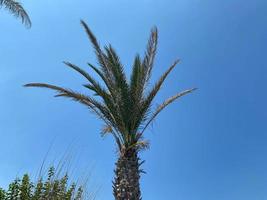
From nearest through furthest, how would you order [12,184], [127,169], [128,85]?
[12,184] < [127,169] < [128,85]

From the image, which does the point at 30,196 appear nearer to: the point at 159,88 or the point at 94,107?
the point at 94,107

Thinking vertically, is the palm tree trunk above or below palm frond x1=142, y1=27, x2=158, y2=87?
below

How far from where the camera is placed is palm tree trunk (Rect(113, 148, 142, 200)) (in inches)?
543

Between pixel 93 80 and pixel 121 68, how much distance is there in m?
1.06

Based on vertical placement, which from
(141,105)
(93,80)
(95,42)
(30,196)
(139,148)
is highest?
(95,42)

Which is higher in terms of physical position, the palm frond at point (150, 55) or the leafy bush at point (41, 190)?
the palm frond at point (150, 55)

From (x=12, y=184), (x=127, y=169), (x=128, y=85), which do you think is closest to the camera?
(x=12, y=184)

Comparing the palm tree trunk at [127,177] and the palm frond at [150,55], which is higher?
the palm frond at [150,55]

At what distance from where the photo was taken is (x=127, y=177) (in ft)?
45.9

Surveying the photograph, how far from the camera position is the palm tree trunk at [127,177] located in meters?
13.8

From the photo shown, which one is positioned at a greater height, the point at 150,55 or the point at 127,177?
the point at 150,55

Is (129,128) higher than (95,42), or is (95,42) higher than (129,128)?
(95,42)

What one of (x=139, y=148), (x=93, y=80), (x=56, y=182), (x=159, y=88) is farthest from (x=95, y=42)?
(x=56, y=182)

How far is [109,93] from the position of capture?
15188mm
